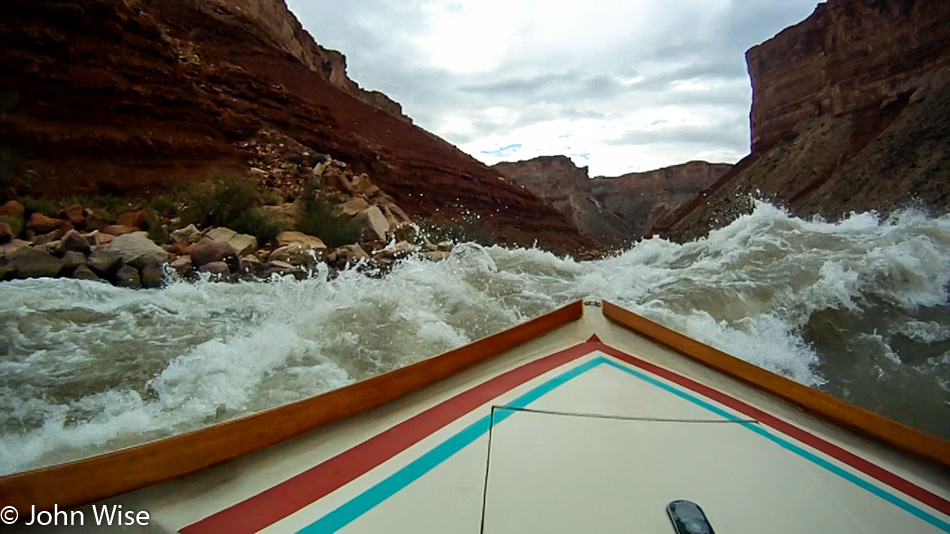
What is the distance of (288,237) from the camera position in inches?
256

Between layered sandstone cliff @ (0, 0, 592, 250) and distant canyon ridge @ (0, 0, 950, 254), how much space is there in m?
0.04

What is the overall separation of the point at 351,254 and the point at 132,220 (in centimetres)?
276

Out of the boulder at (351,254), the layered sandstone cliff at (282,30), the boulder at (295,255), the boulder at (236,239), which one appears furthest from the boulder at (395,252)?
the layered sandstone cliff at (282,30)

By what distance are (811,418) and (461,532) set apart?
113cm

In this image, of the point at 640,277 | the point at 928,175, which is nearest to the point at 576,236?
the point at 928,175

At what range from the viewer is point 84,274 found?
3846mm

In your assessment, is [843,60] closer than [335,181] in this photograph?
No

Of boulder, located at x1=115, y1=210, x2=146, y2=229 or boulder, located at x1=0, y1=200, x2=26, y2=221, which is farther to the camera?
boulder, located at x1=115, y1=210, x2=146, y2=229

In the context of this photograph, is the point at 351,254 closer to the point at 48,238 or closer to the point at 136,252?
the point at 136,252

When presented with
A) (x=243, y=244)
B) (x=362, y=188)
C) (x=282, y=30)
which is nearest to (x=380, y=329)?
(x=243, y=244)

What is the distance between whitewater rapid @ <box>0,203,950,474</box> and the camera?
2221mm

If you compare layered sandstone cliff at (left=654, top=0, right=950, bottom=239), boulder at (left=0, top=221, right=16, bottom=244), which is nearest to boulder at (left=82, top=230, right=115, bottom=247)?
boulder at (left=0, top=221, right=16, bottom=244)

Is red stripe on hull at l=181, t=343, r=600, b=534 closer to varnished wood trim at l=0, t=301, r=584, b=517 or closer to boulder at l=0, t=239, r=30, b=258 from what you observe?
varnished wood trim at l=0, t=301, r=584, b=517

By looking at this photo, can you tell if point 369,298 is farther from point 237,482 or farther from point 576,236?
point 576,236
